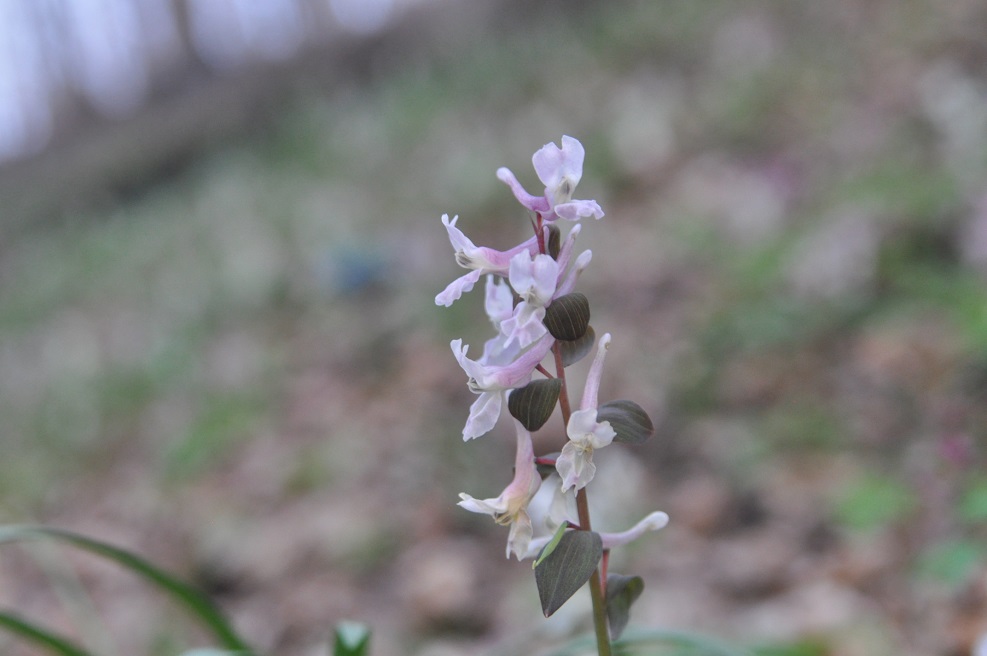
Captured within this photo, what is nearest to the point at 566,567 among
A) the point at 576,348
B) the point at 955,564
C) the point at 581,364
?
the point at 576,348

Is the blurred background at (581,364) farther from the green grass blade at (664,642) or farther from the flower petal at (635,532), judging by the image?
the flower petal at (635,532)

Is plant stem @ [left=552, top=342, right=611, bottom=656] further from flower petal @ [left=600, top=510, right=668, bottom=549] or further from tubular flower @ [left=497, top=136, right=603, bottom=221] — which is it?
tubular flower @ [left=497, top=136, right=603, bottom=221]

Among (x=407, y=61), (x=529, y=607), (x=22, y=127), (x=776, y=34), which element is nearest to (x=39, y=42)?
(x=22, y=127)

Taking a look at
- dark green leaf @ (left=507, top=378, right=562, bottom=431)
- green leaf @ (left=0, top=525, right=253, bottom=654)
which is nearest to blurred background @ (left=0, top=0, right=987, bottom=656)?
green leaf @ (left=0, top=525, right=253, bottom=654)

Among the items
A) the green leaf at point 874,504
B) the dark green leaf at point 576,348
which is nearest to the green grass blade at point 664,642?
the dark green leaf at point 576,348

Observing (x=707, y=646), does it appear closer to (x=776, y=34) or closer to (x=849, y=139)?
(x=849, y=139)
